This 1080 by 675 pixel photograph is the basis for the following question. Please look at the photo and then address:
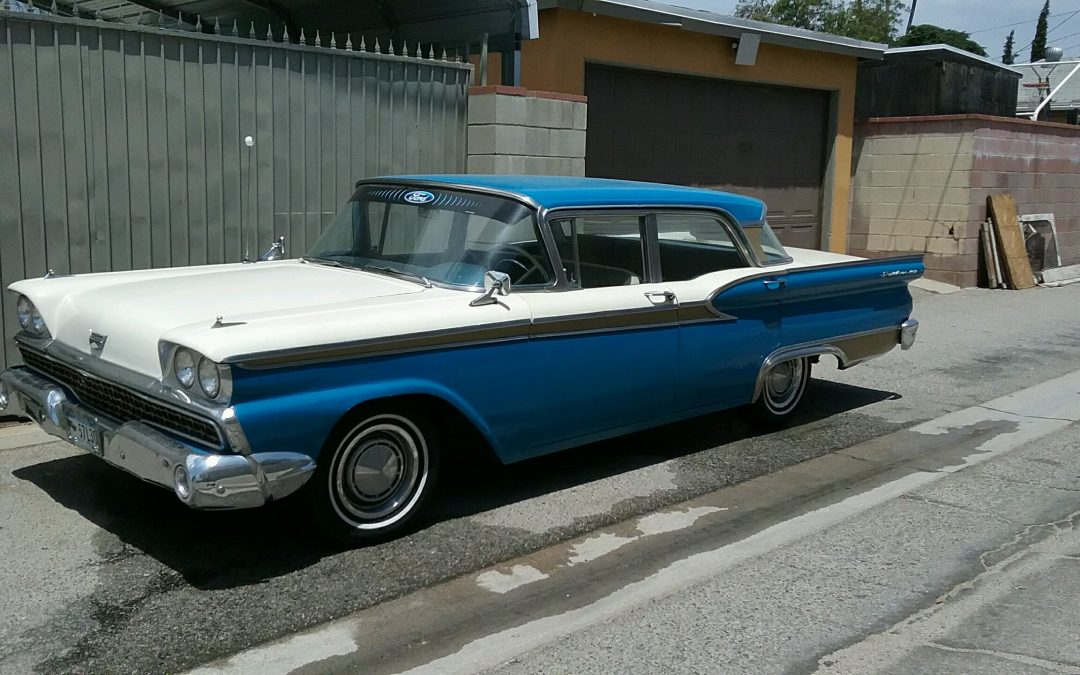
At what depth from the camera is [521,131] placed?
8742 millimetres

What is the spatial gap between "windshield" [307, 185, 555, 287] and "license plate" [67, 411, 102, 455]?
1570 millimetres

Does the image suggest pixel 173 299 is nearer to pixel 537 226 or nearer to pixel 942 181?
pixel 537 226

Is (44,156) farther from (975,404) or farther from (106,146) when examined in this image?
(975,404)

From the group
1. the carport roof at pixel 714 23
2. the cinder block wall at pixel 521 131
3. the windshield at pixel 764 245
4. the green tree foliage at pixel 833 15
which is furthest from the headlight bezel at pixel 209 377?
the green tree foliage at pixel 833 15

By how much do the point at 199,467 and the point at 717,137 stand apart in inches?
391

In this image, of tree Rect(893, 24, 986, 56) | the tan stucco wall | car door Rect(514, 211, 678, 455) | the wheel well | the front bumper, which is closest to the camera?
the front bumper

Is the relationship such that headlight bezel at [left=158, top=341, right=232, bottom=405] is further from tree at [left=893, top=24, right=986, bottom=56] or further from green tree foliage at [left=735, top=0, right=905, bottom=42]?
tree at [left=893, top=24, right=986, bottom=56]

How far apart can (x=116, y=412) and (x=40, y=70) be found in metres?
3.01

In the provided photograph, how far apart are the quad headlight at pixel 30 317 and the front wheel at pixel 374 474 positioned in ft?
5.42

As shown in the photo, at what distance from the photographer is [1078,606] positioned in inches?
164

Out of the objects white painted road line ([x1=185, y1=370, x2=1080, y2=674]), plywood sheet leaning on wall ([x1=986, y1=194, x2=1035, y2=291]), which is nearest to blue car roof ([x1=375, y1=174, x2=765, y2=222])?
white painted road line ([x1=185, y1=370, x2=1080, y2=674])

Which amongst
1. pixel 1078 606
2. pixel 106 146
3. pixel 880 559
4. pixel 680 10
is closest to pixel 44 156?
pixel 106 146

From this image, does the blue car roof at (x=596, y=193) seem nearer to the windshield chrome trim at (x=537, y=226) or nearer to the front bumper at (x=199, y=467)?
the windshield chrome trim at (x=537, y=226)

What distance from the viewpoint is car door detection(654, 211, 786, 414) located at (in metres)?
5.66
